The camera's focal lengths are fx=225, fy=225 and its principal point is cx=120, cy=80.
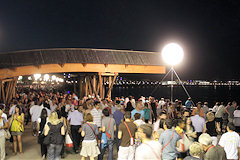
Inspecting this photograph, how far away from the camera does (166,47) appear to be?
852cm

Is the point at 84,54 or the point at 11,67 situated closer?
the point at 11,67

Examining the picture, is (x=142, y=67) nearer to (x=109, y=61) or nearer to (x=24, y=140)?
(x=109, y=61)

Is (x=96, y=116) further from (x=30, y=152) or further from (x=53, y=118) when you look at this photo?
(x=30, y=152)

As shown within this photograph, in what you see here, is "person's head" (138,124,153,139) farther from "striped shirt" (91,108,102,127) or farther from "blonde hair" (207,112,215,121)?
"striped shirt" (91,108,102,127)

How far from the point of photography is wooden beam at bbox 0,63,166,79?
1343cm

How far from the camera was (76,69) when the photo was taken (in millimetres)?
16078

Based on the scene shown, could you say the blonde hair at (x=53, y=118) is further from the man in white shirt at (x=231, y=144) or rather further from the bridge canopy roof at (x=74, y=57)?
the bridge canopy roof at (x=74, y=57)

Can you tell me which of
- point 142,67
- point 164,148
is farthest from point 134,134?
point 142,67

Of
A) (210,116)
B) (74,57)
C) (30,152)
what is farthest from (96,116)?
(74,57)

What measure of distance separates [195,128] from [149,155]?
383cm

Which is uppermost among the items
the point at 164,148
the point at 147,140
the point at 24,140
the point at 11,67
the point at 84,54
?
the point at 84,54

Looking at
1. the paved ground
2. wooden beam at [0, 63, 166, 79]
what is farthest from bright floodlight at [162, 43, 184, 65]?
wooden beam at [0, 63, 166, 79]

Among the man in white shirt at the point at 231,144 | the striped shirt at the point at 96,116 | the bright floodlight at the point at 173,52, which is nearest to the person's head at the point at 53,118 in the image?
the striped shirt at the point at 96,116

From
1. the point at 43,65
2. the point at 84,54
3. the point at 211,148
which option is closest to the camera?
the point at 211,148
